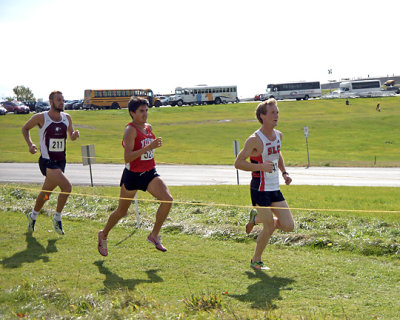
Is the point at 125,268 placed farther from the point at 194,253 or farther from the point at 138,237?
the point at 138,237

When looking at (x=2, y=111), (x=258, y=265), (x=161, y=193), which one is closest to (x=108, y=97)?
(x=2, y=111)

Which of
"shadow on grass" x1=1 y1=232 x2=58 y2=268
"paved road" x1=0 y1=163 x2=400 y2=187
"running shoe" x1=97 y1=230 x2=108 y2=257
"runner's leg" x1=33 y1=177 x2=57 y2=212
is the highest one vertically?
"runner's leg" x1=33 y1=177 x2=57 y2=212

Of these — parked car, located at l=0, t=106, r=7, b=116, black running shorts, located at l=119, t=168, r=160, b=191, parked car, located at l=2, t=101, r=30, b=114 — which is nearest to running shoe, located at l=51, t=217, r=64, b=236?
black running shorts, located at l=119, t=168, r=160, b=191

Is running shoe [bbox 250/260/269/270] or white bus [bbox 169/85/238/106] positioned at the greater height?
white bus [bbox 169/85/238/106]

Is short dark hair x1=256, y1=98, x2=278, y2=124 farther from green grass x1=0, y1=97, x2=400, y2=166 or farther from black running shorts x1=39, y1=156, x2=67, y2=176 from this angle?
green grass x1=0, y1=97, x2=400, y2=166

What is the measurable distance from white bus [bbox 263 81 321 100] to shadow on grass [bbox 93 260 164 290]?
7738 centimetres

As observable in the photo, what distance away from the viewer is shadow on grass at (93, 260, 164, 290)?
5555mm

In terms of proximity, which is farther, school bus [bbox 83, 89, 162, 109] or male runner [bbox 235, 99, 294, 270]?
school bus [bbox 83, 89, 162, 109]

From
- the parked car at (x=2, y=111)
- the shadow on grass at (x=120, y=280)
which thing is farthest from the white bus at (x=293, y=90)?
the shadow on grass at (x=120, y=280)

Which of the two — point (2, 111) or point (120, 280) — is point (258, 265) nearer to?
point (120, 280)

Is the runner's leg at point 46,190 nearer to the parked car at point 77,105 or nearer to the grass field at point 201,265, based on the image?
the grass field at point 201,265

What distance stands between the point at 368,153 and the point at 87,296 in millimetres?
33847

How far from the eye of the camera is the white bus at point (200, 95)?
77.8 meters

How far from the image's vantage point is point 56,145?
802 centimetres
